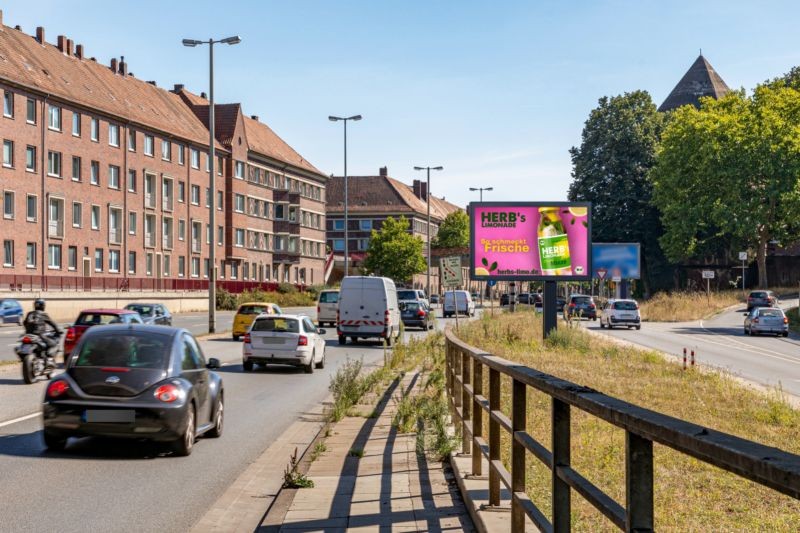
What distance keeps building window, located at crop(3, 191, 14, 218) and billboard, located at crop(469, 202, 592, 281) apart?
109 feet

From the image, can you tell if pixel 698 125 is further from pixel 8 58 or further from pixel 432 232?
pixel 432 232

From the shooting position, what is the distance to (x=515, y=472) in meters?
5.86

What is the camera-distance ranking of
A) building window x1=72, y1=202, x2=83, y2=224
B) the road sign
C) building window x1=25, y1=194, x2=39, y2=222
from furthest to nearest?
building window x1=72, y1=202, x2=83, y2=224 → building window x1=25, y1=194, x2=39, y2=222 → the road sign

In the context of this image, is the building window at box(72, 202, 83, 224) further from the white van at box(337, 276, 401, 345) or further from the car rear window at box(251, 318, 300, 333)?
the car rear window at box(251, 318, 300, 333)

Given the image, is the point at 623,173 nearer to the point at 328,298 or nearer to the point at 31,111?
the point at 328,298

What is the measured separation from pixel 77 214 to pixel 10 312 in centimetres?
1989

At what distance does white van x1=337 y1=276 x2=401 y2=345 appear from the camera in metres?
37.2

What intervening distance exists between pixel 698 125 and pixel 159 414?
71953mm

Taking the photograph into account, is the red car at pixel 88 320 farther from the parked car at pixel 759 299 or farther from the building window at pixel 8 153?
the parked car at pixel 759 299

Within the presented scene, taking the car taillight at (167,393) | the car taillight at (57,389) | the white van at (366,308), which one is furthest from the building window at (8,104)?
the car taillight at (167,393)

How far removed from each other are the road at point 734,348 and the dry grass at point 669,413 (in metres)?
2.41

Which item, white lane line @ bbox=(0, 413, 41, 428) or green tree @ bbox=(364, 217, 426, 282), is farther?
green tree @ bbox=(364, 217, 426, 282)

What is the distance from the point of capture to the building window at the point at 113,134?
71750 mm

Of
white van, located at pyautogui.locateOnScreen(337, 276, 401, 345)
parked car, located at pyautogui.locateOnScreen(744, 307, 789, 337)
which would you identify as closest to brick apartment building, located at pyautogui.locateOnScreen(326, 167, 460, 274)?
parked car, located at pyautogui.locateOnScreen(744, 307, 789, 337)
